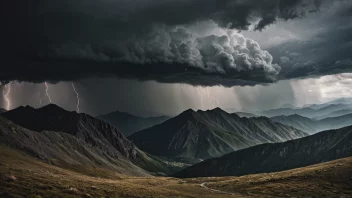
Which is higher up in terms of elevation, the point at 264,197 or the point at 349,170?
the point at 349,170

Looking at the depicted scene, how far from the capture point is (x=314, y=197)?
2606 inches

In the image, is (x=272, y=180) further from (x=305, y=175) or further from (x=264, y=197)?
(x=264, y=197)

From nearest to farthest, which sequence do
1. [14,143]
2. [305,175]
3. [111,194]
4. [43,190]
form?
[43,190], [111,194], [305,175], [14,143]

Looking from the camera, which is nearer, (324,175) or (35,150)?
(324,175)

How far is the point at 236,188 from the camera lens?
296 ft

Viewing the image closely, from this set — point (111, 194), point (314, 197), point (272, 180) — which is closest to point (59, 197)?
point (111, 194)

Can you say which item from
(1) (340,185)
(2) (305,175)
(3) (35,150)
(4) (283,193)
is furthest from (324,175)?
(3) (35,150)

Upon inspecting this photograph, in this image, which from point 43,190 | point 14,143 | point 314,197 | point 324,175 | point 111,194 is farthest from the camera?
point 14,143

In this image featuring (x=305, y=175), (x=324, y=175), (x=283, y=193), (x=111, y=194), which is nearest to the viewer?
(x=111, y=194)

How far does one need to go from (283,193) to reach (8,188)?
62.3 meters

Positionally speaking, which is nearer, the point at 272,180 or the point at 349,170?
the point at 349,170

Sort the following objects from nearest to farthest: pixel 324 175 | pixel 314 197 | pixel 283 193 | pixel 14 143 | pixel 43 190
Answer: pixel 43 190 < pixel 314 197 < pixel 283 193 < pixel 324 175 < pixel 14 143

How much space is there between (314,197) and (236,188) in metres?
27.6

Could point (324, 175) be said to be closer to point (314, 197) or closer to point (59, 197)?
point (314, 197)
